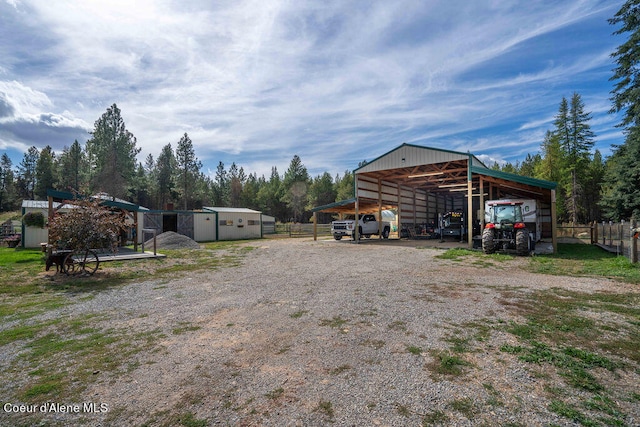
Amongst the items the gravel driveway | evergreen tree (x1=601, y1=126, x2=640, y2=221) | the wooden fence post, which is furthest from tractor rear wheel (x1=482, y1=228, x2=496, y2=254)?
evergreen tree (x1=601, y1=126, x2=640, y2=221)

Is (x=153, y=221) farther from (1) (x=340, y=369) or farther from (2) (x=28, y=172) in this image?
(2) (x=28, y=172)

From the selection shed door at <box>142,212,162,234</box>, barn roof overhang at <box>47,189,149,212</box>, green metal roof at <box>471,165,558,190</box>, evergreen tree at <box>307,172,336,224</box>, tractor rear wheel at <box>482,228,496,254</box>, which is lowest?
tractor rear wheel at <box>482,228,496,254</box>

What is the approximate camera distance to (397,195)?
26.0m

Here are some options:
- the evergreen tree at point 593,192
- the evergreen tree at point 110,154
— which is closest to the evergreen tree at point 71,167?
the evergreen tree at point 110,154

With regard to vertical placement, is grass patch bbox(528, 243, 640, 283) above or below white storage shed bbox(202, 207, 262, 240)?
below

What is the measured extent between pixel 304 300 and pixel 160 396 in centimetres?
372

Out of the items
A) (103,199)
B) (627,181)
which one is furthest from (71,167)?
(627,181)

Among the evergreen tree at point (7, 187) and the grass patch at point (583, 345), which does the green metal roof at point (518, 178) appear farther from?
the evergreen tree at point (7, 187)

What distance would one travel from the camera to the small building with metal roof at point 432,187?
17156 millimetres

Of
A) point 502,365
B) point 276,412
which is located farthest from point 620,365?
point 276,412

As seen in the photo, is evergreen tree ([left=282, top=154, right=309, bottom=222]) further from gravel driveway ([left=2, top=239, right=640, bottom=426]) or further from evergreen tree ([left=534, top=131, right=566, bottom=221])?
gravel driveway ([left=2, top=239, right=640, bottom=426])

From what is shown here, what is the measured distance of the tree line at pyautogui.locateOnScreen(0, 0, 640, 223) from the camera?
20469 mm

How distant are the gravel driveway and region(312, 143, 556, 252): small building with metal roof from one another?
986cm

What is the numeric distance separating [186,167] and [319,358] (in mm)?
52893
